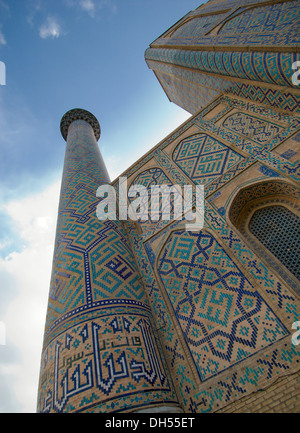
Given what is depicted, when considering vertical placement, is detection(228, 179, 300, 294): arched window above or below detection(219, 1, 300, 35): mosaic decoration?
below

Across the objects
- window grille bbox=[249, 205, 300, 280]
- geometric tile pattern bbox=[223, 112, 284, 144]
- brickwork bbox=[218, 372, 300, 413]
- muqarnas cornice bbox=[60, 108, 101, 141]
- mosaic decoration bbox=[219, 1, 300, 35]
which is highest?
muqarnas cornice bbox=[60, 108, 101, 141]

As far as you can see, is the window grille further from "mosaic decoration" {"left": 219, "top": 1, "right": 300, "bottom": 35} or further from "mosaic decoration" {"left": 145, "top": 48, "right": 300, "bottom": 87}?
"mosaic decoration" {"left": 219, "top": 1, "right": 300, "bottom": 35}

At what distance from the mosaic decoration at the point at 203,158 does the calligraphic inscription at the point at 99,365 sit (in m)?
2.16

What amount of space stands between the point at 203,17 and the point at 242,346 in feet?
24.6

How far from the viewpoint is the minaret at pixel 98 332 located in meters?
1.97

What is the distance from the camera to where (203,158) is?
12.9 ft

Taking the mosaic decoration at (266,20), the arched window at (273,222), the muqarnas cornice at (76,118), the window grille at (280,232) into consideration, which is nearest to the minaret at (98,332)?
the arched window at (273,222)

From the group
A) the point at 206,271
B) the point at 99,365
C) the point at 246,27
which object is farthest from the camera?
the point at 246,27

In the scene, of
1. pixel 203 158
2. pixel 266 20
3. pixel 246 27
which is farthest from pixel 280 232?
pixel 246 27

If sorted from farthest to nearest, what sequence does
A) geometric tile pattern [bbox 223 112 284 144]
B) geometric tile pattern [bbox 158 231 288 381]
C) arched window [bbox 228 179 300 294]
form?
geometric tile pattern [bbox 223 112 284 144] < arched window [bbox 228 179 300 294] < geometric tile pattern [bbox 158 231 288 381]

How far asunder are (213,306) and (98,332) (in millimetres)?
1083

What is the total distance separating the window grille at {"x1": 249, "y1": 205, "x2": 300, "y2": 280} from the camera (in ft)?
8.54

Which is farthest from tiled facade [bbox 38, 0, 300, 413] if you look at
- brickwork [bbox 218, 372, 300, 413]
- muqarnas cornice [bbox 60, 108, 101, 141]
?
muqarnas cornice [bbox 60, 108, 101, 141]

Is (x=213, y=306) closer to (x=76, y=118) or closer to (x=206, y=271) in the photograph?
(x=206, y=271)
